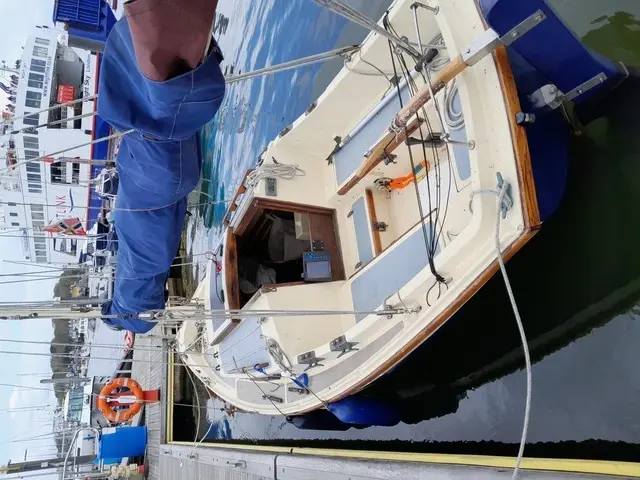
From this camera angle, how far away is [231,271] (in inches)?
205

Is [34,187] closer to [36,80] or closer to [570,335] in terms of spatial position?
[36,80]

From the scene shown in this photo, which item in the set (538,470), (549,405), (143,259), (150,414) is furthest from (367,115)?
(150,414)

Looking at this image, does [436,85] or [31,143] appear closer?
[436,85]

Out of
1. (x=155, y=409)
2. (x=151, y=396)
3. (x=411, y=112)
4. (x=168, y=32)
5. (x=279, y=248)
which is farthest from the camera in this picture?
(x=155, y=409)

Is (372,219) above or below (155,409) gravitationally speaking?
above

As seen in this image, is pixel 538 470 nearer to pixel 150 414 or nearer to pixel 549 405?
pixel 549 405

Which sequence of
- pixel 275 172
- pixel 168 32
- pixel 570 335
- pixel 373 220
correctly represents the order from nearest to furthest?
pixel 168 32, pixel 570 335, pixel 373 220, pixel 275 172

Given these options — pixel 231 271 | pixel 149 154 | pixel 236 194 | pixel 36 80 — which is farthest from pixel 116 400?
pixel 36 80

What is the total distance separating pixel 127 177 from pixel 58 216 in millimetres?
15490

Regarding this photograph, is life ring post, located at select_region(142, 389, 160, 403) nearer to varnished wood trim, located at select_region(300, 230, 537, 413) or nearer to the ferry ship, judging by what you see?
varnished wood trim, located at select_region(300, 230, 537, 413)

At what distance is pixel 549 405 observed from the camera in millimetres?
3428

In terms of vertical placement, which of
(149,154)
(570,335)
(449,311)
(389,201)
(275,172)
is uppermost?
(275,172)

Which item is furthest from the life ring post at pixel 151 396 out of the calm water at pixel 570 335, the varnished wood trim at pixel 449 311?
the varnished wood trim at pixel 449 311

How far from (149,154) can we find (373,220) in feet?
8.29
